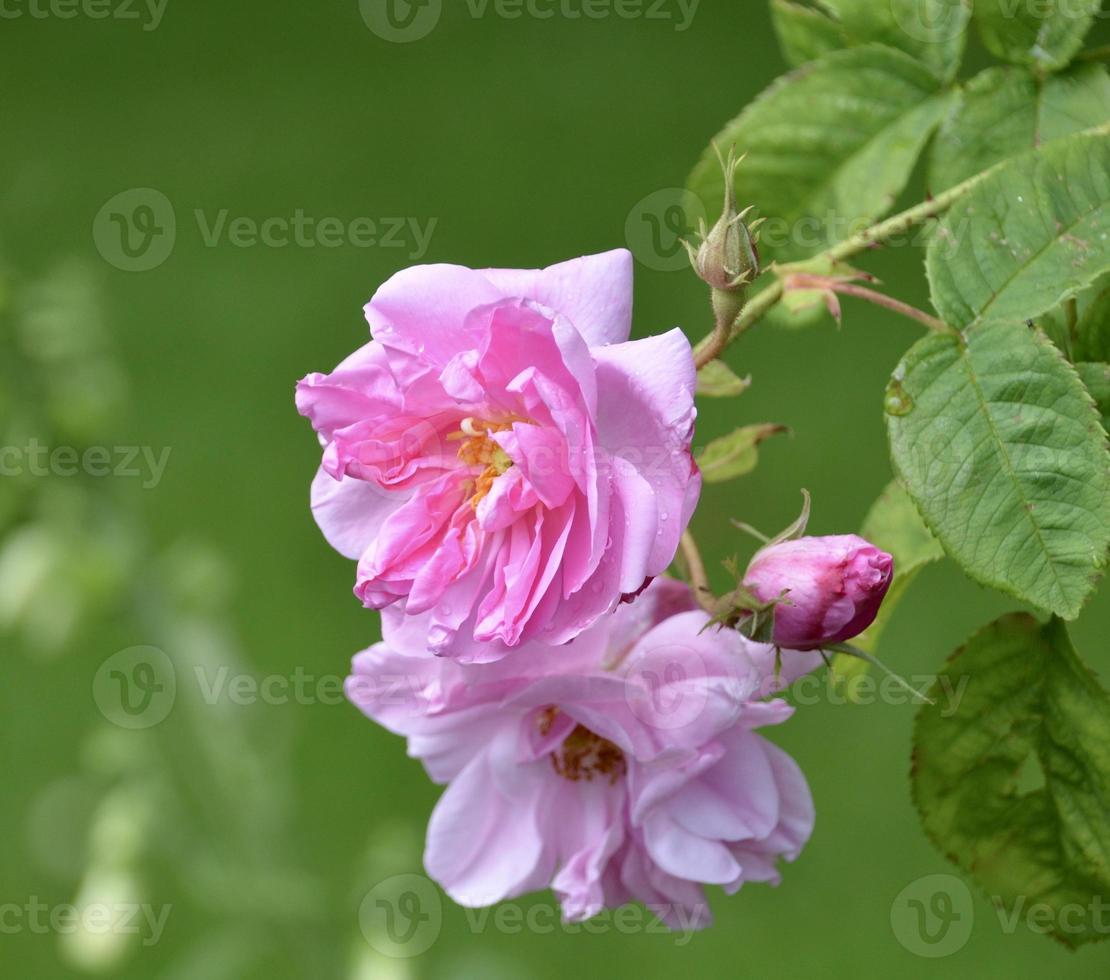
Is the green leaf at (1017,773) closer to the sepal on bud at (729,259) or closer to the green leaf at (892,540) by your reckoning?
the green leaf at (892,540)

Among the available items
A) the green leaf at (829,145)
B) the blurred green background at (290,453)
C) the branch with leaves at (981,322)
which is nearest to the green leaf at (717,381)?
the branch with leaves at (981,322)

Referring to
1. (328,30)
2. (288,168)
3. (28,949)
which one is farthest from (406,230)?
(28,949)

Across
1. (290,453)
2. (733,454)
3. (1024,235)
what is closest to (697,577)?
(733,454)

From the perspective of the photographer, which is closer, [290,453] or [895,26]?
[895,26]

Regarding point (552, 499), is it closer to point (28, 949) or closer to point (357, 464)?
point (357, 464)

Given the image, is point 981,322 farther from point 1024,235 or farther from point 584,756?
point 584,756
